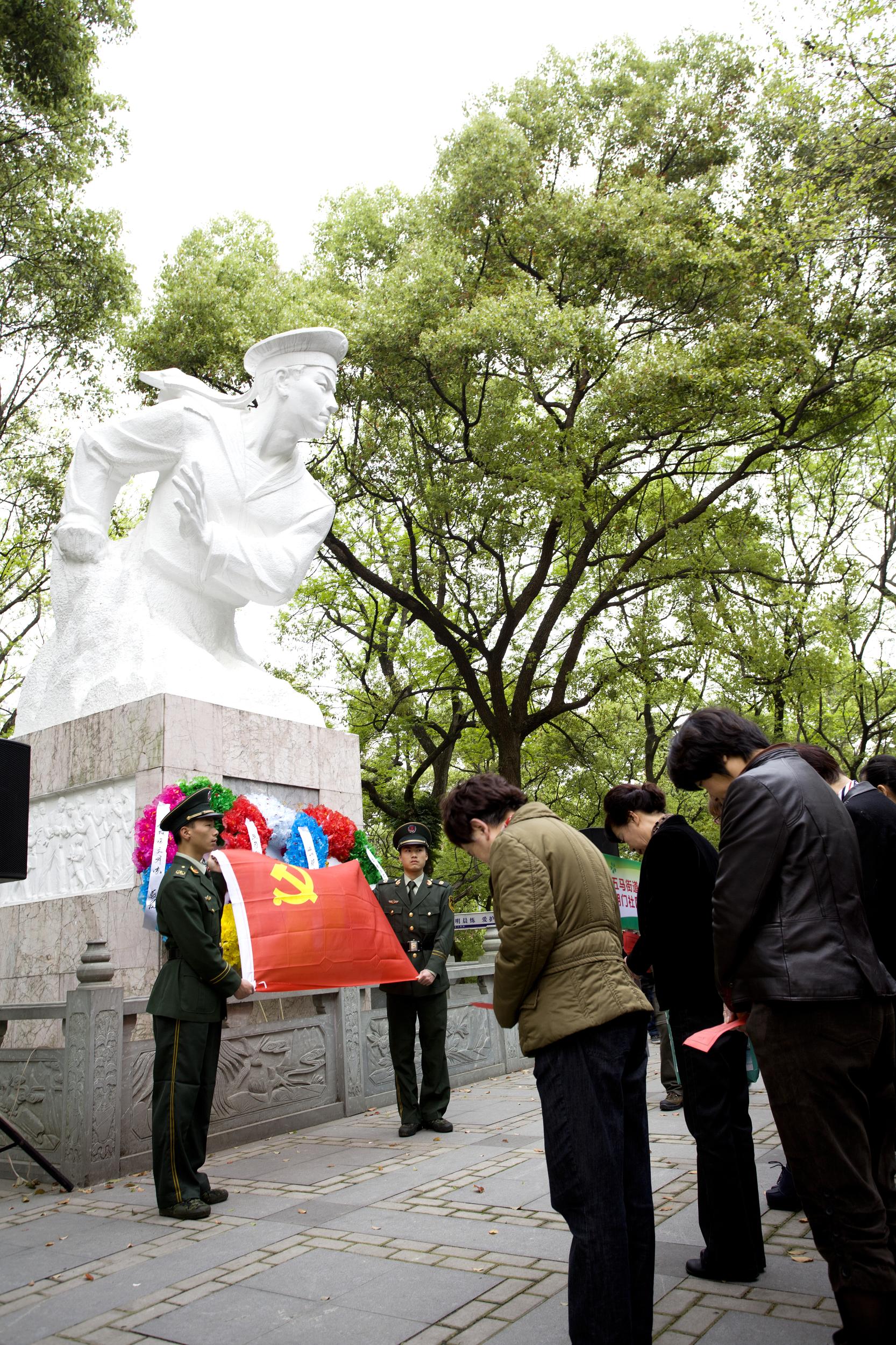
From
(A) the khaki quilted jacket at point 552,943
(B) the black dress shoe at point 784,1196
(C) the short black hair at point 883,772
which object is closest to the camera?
(A) the khaki quilted jacket at point 552,943

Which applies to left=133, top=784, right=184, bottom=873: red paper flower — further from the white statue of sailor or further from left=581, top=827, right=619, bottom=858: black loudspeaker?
left=581, top=827, right=619, bottom=858: black loudspeaker

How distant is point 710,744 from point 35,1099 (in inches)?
164

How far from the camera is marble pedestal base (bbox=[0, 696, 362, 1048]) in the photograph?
647cm

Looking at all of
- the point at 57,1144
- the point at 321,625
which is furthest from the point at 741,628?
the point at 57,1144

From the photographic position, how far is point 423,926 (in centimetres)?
635

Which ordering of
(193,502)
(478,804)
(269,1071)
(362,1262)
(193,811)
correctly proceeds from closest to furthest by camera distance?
1. (478,804)
2. (362,1262)
3. (193,811)
4. (269,1071)
5. (193,502)

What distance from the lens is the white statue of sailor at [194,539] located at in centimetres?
749

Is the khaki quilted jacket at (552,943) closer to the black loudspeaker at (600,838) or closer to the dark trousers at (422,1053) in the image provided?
the dark trousers at (422,1053)

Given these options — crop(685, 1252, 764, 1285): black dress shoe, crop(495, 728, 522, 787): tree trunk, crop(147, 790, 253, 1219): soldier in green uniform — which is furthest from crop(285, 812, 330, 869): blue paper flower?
crop(495, 728, 522, 787): tree trunk

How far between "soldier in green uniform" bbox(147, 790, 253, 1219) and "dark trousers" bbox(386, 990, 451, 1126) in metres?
1.58

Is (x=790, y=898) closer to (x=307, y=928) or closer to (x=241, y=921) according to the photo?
(x=241, y=921)

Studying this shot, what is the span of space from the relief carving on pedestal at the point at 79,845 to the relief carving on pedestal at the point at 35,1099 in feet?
4.53

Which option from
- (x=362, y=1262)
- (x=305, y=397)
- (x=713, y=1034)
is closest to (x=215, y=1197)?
(x=362, y=1262)

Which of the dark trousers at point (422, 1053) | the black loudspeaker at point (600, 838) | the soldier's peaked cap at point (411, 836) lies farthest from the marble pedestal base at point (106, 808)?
the black loudspeaker at point (600, 838)
